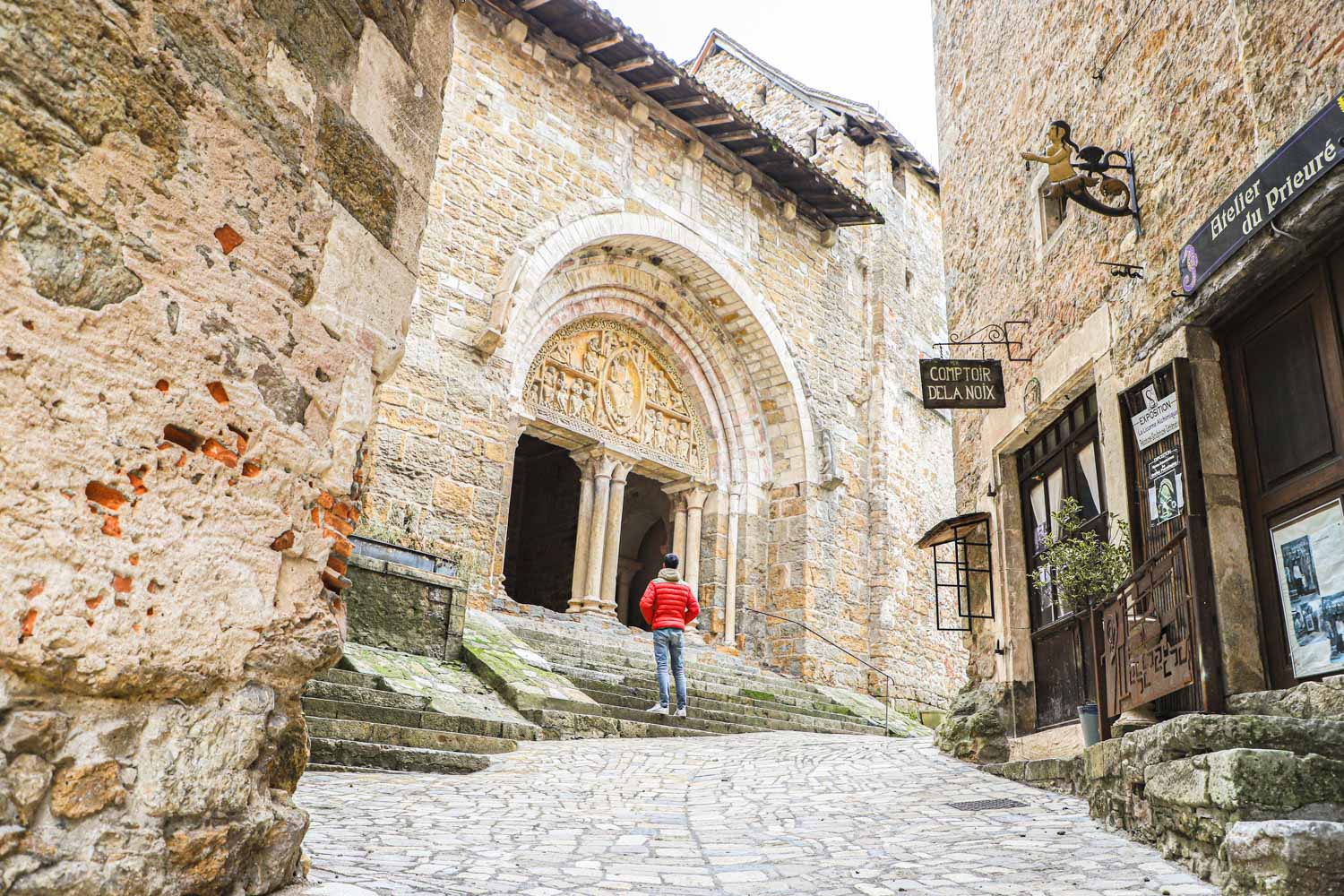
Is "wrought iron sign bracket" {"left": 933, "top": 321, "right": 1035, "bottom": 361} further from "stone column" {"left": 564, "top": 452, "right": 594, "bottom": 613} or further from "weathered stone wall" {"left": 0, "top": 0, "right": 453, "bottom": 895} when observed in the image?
"stone column" {"left": 564, "top": 452, "right": 594, "bottom": 613}

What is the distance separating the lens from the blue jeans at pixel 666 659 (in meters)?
8.59

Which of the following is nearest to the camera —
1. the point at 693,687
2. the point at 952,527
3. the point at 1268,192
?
the point at 1268,192

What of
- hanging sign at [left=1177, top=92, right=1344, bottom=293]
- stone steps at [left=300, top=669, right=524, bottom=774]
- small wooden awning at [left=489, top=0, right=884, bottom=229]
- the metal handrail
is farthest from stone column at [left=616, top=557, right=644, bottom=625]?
hanging sign at [left=1177, top=92, right=1344, bottom=293]

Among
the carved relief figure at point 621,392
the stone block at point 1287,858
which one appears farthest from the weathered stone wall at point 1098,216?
the carved relief figure at point 621,392

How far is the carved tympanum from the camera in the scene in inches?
494

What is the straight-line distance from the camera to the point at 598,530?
12766mm

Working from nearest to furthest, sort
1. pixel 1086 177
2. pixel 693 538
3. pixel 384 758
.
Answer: pixel 384 758
pixel 1086 177
pixel 693 538

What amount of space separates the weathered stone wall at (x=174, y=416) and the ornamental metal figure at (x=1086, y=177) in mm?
4181

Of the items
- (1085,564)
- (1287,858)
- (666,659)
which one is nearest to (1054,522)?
(1085,564)

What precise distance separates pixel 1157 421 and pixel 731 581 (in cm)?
903

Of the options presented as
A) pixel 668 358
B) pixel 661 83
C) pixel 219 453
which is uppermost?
pixel 661 83

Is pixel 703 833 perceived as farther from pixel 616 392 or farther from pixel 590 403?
pixel 616 392

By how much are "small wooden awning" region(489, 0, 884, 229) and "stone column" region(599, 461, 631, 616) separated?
15.2ft

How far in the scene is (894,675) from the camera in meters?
14.2
